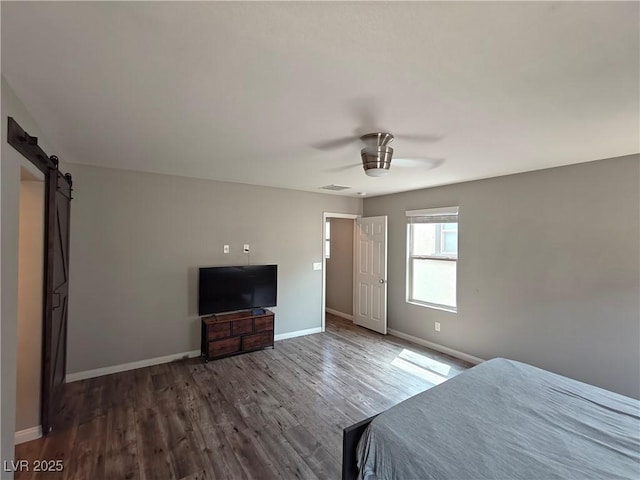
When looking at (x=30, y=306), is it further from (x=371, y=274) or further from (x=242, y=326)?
(x=371, y=274)

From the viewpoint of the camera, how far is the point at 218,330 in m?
3.88

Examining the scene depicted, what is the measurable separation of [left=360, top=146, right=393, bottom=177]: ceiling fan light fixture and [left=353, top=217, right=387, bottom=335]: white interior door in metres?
2.64

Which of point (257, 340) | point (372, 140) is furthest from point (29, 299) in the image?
point (372, 140)

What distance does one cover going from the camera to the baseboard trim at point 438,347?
3.93 metres

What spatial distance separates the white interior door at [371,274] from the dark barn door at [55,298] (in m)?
4.18

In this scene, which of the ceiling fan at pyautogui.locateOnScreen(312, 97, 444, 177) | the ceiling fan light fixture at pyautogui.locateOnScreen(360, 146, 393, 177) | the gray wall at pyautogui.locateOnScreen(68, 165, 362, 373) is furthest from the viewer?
the gray wall at pyautogui.locateOnScreen(68, 165, 362, 373)

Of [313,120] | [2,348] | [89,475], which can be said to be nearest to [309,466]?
[89,475]

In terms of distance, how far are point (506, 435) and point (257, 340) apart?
325cm

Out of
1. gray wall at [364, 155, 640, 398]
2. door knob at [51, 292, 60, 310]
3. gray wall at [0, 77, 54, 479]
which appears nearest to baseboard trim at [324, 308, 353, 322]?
gray wall at [364, 155, 640, 398]

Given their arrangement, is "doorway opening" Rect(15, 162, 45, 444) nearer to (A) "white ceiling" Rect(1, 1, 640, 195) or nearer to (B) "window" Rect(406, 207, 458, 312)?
(A) "white ceiling" Rect(1, 1, 640, 195)

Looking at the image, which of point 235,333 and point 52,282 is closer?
point 52,282

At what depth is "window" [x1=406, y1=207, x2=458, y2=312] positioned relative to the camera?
14.2ft

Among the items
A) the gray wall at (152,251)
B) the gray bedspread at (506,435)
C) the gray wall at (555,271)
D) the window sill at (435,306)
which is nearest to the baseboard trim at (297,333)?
the gray wall at (152,251)

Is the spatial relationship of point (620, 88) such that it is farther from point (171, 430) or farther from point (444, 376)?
point (171, 430)
